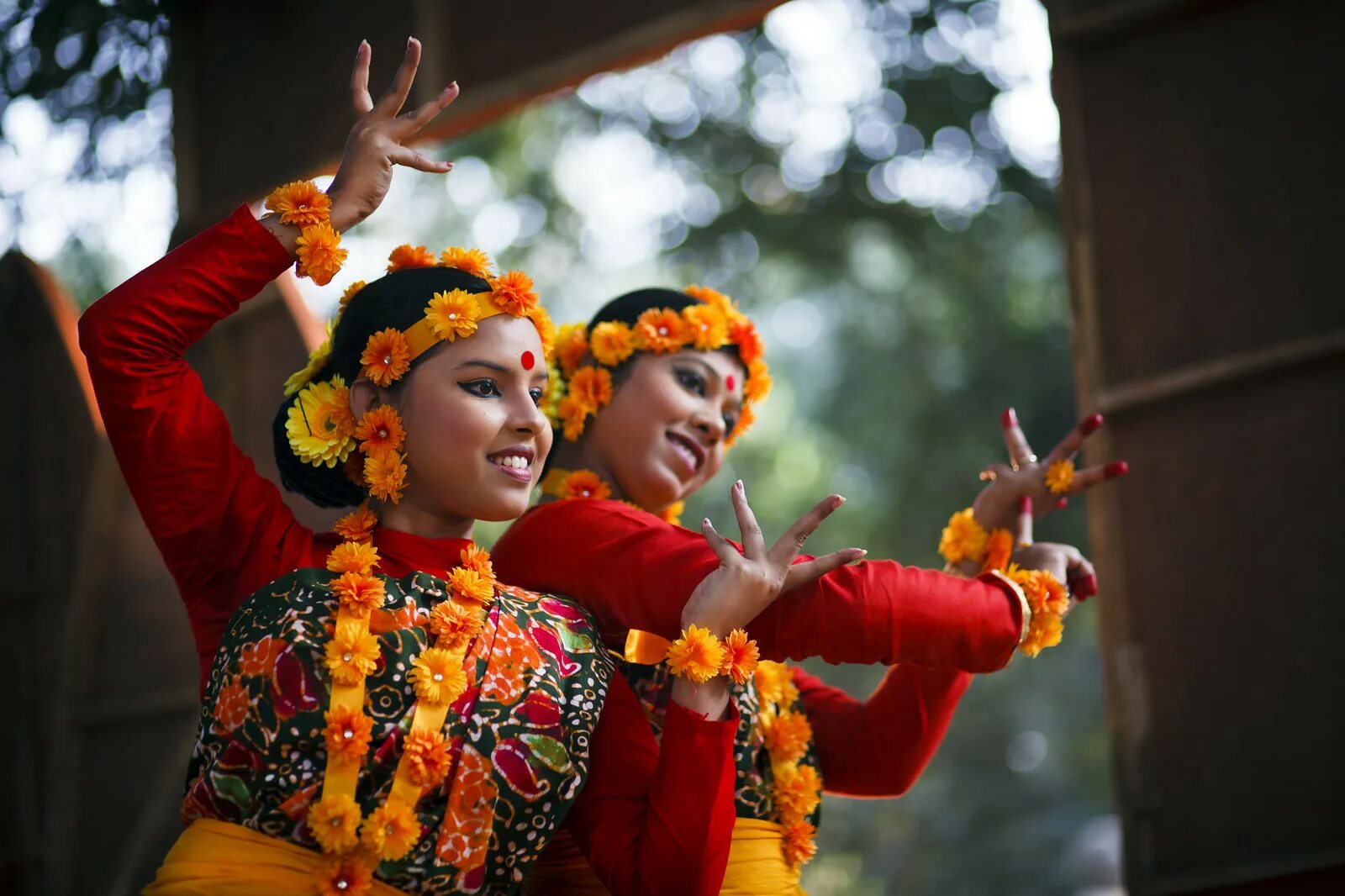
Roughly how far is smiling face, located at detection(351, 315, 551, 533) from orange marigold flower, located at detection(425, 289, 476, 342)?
0.07 feet

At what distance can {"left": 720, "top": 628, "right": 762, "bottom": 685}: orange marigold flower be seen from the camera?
2.03 meters

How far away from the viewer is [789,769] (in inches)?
98.9

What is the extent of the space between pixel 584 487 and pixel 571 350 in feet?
1.12

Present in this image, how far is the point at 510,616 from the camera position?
7.00 feet

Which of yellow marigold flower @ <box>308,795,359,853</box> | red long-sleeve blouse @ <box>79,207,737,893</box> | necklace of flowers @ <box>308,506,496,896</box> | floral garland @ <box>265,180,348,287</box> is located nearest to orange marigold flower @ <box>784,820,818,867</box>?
red long-sleeve blouse @ <box>79,207,737,893</box>

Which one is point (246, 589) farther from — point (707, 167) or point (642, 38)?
point (707, 167)

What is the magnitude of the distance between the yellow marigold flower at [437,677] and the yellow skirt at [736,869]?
1.61 ft

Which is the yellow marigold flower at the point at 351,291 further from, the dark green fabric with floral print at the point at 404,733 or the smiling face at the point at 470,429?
the dark green fabric with floral print at the point at 404,733

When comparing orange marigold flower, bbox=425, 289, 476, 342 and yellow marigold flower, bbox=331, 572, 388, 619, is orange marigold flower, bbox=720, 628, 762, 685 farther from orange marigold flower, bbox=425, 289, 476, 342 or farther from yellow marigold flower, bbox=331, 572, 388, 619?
orange marigold flower, bbox=425, 289, 476, 342

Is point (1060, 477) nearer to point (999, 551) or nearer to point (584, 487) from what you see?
point (999, 551)

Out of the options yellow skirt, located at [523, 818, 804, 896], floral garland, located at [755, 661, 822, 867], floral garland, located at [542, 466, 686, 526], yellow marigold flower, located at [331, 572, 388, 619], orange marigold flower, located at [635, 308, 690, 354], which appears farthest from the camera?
orange marigold flower, located at [635, 308, 690, 354]

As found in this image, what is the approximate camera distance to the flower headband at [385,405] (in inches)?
86.4

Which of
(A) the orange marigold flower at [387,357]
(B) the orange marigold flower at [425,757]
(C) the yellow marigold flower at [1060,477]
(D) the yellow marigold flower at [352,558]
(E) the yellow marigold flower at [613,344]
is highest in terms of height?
(E) the yellow marigold flower at [613,344]

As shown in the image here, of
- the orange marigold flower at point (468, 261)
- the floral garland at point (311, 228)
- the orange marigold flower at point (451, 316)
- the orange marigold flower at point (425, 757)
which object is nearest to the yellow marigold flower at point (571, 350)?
the orange marigold flower at point (468, 261)
